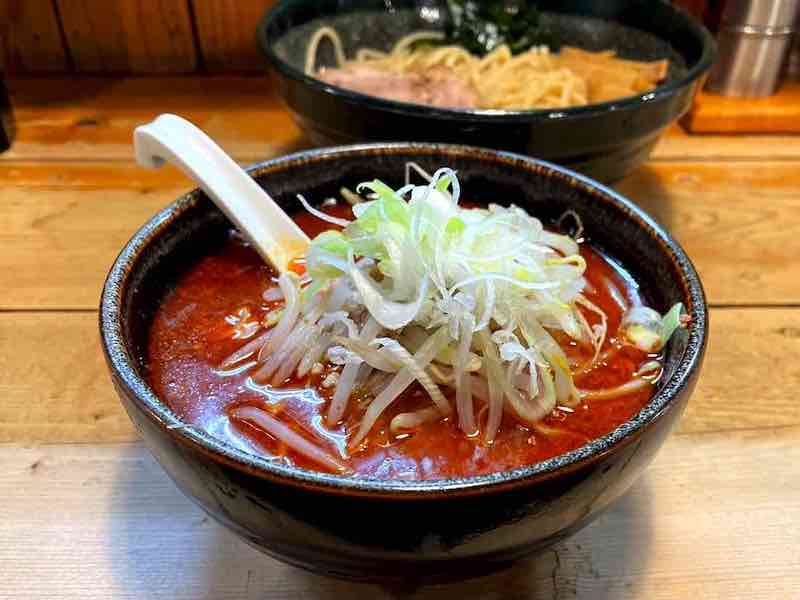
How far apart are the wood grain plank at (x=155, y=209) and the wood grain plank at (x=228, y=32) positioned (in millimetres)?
556

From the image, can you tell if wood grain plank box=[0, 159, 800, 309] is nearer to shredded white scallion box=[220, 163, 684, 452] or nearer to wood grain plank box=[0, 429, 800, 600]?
wood grain plank box=[0, 429, 800, 600]

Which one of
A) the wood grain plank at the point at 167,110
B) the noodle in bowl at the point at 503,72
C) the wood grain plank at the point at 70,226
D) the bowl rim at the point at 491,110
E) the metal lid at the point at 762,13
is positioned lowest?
the wood grain plank at the point at 167,110

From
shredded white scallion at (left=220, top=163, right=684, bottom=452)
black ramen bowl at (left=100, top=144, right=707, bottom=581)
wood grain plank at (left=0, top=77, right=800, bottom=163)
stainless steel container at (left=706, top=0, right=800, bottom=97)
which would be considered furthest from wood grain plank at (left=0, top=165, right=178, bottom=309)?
stainless steel container at (left=706, top=0, right=800, bottom=97)

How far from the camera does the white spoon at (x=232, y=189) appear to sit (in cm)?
95

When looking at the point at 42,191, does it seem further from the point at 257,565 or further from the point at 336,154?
the point at 257,565

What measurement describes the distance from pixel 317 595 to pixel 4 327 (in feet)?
2.22

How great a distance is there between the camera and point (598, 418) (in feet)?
2.50

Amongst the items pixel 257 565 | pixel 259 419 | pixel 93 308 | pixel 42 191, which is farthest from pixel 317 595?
pixel 42 191

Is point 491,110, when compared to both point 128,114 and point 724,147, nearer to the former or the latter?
point 724,147

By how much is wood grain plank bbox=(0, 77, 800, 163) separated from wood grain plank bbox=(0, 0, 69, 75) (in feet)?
0.24

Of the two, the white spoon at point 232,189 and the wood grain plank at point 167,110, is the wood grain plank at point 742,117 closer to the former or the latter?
the wood grain plank at point 167,110

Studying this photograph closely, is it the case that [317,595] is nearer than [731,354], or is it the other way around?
[317,595]

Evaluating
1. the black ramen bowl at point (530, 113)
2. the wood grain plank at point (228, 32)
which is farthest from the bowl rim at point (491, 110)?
the wood grain plank at point (228, 32)

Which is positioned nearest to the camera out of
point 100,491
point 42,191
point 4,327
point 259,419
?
point 259,419
